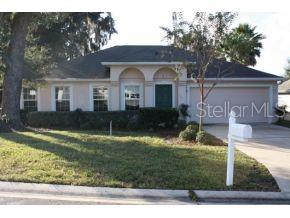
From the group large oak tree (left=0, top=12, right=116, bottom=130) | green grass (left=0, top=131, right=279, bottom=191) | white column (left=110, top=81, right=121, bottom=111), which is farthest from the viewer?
white column (left=110, top=81, right=121, bottom=111)

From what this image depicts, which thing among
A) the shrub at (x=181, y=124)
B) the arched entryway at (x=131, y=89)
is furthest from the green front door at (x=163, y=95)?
the shrub at (x=181, y=124)

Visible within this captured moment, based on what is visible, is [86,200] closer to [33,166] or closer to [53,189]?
[53,189]

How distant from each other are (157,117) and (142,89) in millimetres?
3511

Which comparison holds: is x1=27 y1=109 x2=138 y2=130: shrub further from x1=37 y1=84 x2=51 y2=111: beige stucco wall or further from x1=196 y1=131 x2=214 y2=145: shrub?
x1=196 y1=131 x2=214 y2=145: shrub

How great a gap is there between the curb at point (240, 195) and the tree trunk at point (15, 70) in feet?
38.4

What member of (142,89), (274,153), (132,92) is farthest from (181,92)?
(274,153)

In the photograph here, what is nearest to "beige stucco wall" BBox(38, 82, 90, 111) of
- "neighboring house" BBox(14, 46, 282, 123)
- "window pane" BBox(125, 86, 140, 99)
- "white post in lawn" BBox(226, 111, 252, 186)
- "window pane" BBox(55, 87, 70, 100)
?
"neighboring house" BBox(14, 46, 282, 123)

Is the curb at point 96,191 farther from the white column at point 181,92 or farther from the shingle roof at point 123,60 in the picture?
the white column at point 181,92

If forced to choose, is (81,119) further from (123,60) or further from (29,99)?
(29,99)

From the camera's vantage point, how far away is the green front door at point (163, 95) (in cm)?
2142

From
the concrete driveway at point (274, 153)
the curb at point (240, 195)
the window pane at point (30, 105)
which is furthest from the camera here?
the window pane at point (30, 105)

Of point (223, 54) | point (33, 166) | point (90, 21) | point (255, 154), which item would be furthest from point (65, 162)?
point (90, 21)

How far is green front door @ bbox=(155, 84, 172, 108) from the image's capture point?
21.4 m

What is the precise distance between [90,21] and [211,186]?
30.7 m
